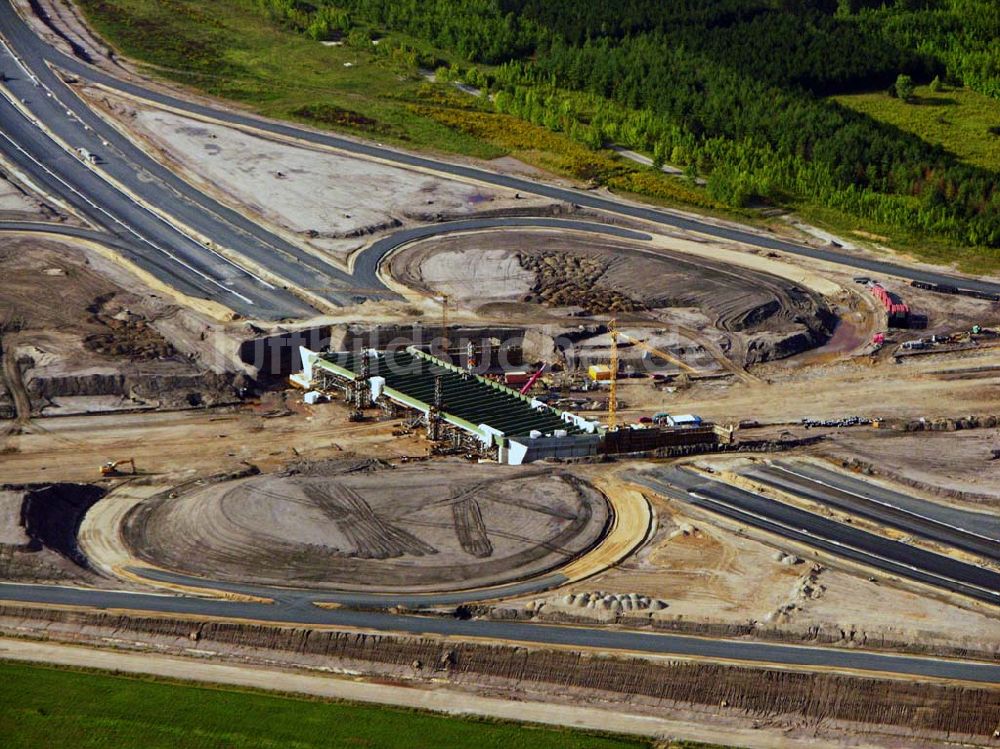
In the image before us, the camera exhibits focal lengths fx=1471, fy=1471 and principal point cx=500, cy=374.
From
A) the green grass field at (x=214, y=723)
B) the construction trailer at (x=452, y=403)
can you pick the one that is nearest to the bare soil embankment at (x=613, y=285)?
the construction trailer at (x=452, y=403)

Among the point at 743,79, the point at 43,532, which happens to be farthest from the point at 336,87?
the point at 43,532

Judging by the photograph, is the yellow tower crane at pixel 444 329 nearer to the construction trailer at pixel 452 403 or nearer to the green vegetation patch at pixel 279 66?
the construction trailer at pixel 452 403

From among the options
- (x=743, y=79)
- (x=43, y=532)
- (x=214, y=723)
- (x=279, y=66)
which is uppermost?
(x=743, y=79)

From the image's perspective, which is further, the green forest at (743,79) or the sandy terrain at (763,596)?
the green forest at (743,79)

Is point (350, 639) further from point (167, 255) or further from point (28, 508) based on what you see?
point (167, 255)

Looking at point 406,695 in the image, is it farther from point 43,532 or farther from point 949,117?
point 949,117

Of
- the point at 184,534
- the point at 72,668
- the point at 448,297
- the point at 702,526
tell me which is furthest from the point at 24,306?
the point at 702,526

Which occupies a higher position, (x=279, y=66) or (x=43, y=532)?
(x=279, y=66)
